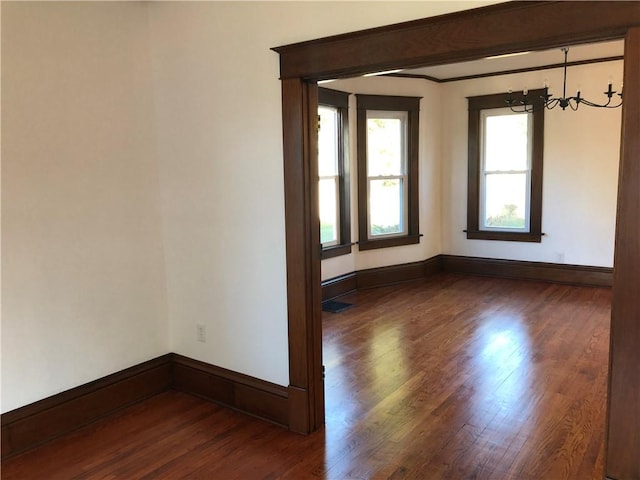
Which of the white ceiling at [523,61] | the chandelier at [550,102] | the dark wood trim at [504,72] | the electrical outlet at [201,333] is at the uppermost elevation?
the white ceiling at [523,61]

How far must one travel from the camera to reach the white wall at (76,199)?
262 centimetres

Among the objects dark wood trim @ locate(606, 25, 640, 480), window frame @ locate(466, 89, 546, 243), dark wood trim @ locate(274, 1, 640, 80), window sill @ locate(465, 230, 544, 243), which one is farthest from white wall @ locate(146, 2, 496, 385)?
window sill @ locate(465, 230, 544, 243)

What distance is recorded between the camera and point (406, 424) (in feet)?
9.62

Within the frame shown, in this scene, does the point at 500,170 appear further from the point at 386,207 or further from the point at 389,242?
the point at 389,242

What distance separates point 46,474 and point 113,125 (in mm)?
1891

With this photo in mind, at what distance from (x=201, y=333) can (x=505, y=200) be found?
4610 millimetres

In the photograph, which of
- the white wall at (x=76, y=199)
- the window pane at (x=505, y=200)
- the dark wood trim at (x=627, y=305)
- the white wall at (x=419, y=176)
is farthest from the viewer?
the window pane at (x=505, y=200)

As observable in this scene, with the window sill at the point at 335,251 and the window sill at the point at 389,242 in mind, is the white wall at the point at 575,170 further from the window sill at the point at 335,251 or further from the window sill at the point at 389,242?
the window sill at the point at 335,251

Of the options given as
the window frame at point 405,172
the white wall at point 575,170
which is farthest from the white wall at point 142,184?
the white wall at point 575,170

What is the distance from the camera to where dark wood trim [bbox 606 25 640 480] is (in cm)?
186

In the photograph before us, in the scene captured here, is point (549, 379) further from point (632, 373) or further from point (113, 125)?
point (113, 125)

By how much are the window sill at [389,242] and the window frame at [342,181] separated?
23 centimetres

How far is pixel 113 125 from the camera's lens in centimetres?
304

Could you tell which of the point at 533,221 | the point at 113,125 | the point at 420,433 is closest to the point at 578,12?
the point at 420,433
